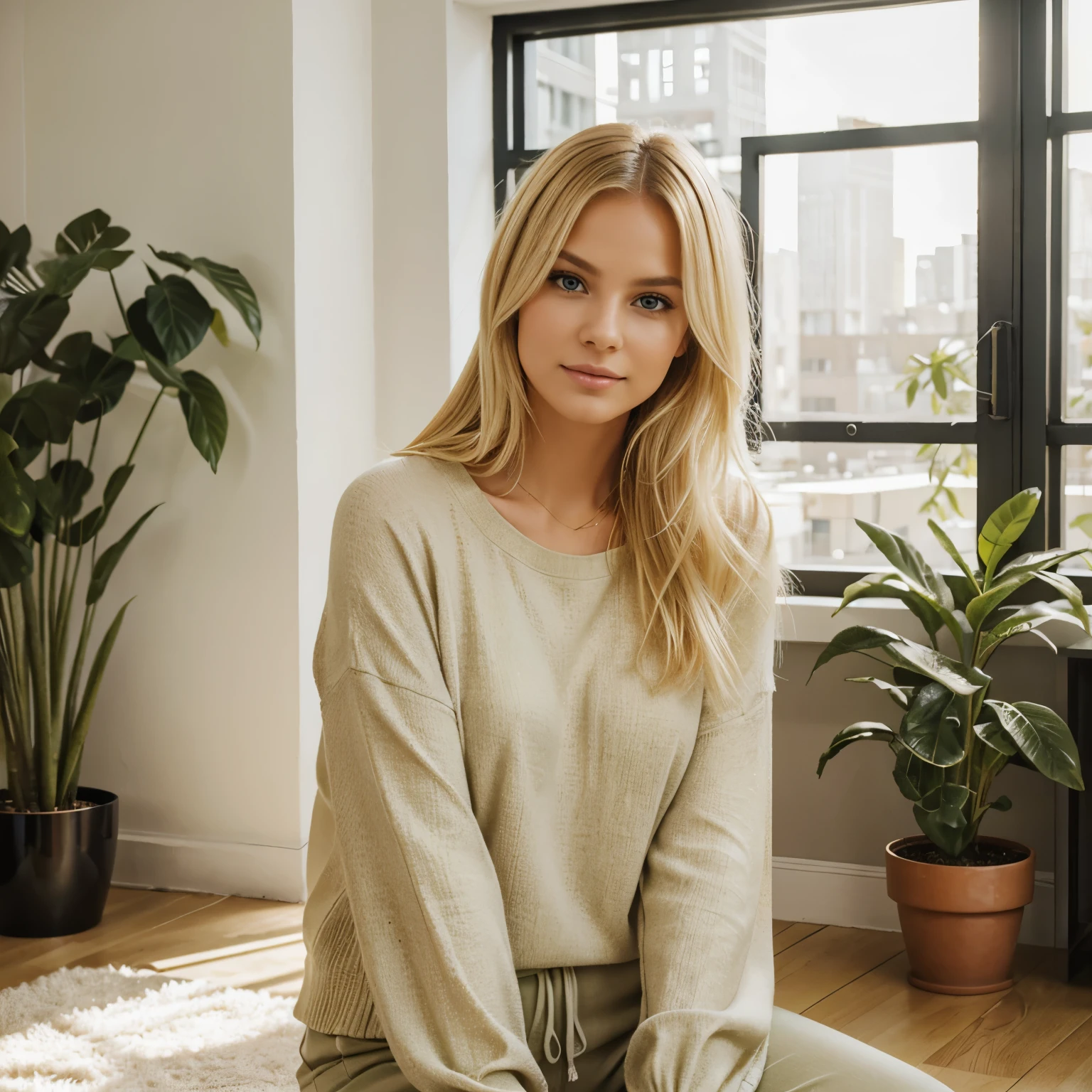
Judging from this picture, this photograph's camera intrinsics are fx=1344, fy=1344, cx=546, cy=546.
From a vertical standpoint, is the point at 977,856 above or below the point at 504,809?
below

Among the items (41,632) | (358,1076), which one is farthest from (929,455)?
(358,1076)

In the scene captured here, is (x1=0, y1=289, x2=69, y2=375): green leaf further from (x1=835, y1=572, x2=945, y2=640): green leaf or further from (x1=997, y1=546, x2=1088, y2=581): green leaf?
(x1=997, y1=546, x2=1088, y2=581): green leaf

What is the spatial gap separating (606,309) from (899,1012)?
2.00 m

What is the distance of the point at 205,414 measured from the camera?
326 centimetres

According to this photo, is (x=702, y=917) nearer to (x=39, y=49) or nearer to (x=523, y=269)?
(x=523, y=269)

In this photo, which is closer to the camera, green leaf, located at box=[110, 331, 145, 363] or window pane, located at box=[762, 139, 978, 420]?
green leaf, located at box=[110, 331, 145, 363]

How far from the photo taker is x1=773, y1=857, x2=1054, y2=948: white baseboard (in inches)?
130

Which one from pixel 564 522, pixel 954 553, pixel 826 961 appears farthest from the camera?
pixel 826 961

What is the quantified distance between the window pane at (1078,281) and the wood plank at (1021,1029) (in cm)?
132

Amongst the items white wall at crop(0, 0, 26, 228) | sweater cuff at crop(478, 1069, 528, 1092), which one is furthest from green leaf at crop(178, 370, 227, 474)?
sweater cuff at crop(478, 1069, 528, 1092)

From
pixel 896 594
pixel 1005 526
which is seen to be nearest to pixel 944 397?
pixel 1005 526

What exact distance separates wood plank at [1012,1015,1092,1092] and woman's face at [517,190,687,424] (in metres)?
1.73

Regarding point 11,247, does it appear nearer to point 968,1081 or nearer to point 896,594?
point 896,594

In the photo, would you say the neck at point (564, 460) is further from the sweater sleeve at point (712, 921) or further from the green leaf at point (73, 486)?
the green leaf at point (73, 486)
